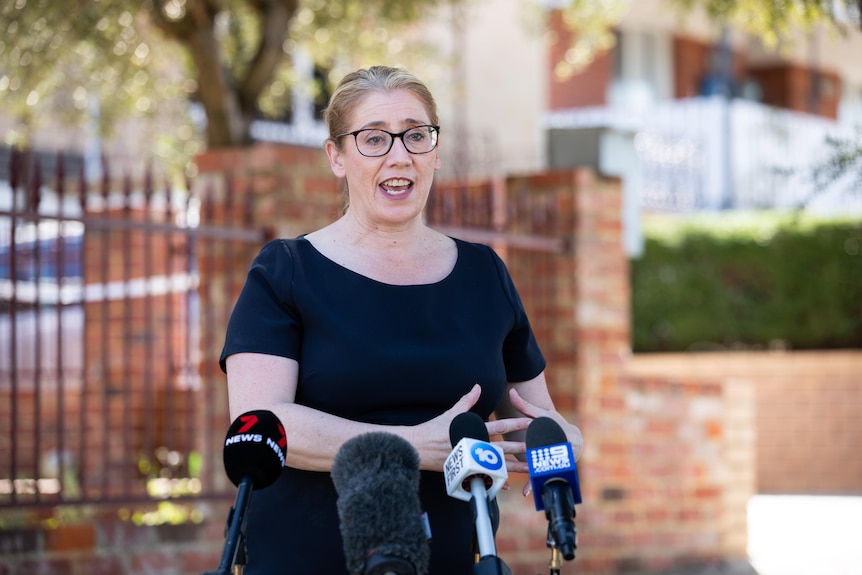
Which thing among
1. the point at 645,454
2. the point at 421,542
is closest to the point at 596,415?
the point at 645,454

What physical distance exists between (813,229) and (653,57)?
887 cm

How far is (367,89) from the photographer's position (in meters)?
2.96

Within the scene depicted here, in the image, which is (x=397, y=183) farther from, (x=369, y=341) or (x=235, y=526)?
(x=235, y=526)

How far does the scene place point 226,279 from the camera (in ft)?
22.3

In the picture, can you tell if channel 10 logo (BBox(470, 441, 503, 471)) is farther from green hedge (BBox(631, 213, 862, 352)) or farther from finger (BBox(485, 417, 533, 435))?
green hedge (BBox(631, 213, 862, 352))

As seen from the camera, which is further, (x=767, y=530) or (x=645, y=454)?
(x=767, y=530)

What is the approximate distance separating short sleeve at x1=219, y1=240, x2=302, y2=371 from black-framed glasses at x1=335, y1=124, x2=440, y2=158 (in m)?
0.31

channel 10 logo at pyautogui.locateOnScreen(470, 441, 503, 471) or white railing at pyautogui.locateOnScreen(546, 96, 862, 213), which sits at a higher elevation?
white railing at pyautogui.locateOnScreen(546, 96, 862, 213)

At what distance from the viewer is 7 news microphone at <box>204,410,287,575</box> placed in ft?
7.24

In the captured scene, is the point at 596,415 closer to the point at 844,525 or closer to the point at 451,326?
the point at 844,525

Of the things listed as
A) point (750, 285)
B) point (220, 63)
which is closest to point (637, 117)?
point (750, 285)

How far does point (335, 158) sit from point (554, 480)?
1.15m

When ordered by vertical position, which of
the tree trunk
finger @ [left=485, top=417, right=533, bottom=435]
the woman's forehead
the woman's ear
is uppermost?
the tree trunk

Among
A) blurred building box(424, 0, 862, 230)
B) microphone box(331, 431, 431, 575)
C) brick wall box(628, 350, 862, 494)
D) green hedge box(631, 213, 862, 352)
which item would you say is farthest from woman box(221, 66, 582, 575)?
blurred building box(424, 0, 862, 230)
